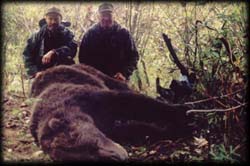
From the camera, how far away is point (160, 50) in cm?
409

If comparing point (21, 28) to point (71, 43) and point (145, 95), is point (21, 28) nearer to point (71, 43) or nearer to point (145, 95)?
point (71, 43)

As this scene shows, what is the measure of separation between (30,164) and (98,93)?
76 cm

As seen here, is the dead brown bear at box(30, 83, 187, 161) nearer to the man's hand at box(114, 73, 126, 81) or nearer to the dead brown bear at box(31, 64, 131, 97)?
the dead brown bear at box(31, 64, 131, 97)

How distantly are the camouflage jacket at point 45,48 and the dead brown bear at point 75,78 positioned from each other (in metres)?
0.08

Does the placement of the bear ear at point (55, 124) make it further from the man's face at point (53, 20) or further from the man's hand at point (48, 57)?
the man's face at point (53, 20)

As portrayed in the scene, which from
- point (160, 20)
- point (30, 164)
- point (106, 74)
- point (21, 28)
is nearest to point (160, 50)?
point (160, 20)

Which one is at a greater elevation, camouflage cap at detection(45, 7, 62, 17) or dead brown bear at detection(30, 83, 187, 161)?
camouflage cap at detection(45, 7, 62, 17)

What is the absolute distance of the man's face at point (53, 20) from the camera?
3.94 meters

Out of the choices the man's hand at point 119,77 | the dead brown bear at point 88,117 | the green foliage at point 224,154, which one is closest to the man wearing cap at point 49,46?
the dead brown bear at point 88,117

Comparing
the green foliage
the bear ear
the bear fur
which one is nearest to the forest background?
the green foliage

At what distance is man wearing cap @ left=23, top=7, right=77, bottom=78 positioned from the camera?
3934 millimetres

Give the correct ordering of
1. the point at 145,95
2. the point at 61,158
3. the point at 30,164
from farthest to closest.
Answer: the point at 145,95 → the point at 30,164 → the point at 61,158

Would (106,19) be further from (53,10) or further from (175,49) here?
(175,49)

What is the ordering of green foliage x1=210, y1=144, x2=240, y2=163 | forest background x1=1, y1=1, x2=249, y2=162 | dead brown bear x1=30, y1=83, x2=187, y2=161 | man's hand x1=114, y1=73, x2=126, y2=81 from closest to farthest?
dead brown bear x1=30, y1=83, x2=187, y2=161
green foliage x1=210, y1=144, x2=240, y2=163
forest background x1=1, y1=1, x2=249, y2=162
man's hand x1=114, y1=73, x2=126, y2=81
